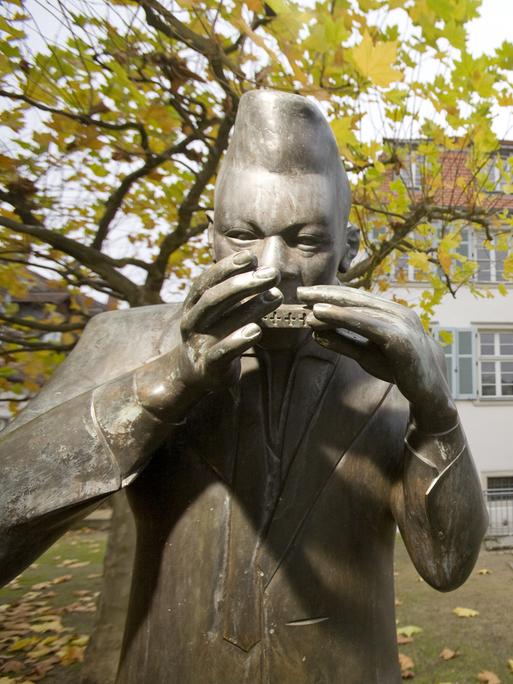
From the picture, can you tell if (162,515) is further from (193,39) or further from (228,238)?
(193,39)

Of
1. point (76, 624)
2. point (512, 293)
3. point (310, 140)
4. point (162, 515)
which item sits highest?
point (512, 293)

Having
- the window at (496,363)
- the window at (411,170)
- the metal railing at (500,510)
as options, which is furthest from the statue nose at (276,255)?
the window at (496,363)

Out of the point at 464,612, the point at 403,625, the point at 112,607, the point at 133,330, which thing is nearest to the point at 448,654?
the point at 403,625

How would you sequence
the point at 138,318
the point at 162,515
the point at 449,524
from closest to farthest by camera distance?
the point at 449,524
the point at 162,515
the point at 138,318

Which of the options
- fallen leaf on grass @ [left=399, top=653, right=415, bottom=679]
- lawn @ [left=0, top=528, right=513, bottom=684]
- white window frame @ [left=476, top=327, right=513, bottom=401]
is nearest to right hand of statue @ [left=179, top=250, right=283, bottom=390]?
lawn @ [left=0, top=528, right=513, bottom=684]

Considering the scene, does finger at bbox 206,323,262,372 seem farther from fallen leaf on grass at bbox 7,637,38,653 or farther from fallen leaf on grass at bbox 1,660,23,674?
fallen leaf on grass at bbox 7,637,38,653

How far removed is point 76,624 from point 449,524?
5.41m

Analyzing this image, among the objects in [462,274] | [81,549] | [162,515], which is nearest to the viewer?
[162,515]

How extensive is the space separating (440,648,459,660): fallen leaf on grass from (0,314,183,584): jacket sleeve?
4918 millimetres

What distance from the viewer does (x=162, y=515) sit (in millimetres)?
1317

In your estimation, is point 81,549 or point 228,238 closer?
point 228,238

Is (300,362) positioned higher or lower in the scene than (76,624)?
higher

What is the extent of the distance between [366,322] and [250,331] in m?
0.21

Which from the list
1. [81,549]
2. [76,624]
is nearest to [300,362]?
[76,624]
